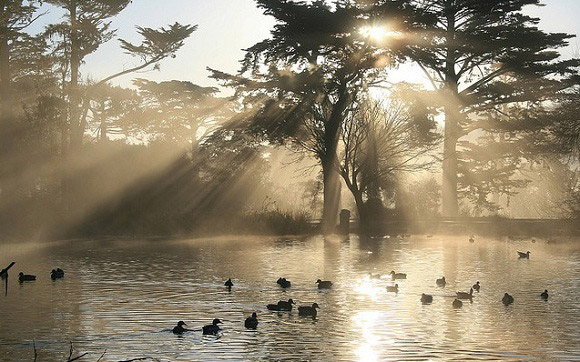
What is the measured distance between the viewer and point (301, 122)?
42.7 meters

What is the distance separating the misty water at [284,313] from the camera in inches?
487

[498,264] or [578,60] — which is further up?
[578,60]

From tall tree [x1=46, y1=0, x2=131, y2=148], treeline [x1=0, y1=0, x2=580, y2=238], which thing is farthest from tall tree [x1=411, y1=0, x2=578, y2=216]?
tall tree [x1=46, y1=0, x2=131, y2=148]

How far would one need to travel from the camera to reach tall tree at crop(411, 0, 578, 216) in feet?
147

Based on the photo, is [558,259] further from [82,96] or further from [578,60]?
[82,96]

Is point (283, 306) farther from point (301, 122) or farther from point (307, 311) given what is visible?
point (301, 122)

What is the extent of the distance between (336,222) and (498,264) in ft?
64.2

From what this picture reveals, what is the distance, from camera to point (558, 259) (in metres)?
27.7

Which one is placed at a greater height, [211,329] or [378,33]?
[378,33]

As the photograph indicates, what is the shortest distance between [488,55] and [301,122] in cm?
1208

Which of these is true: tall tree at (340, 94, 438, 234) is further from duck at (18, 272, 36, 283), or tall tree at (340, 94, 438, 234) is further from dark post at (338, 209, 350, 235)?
duck at (18, 272, 36, 283)

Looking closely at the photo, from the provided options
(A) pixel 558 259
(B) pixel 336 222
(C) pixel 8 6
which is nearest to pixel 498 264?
(A) pixel 558 259

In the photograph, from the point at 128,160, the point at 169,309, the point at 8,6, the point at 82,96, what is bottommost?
the point at 169,309

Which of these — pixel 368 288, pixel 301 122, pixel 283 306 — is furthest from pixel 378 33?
pixel 283 306
